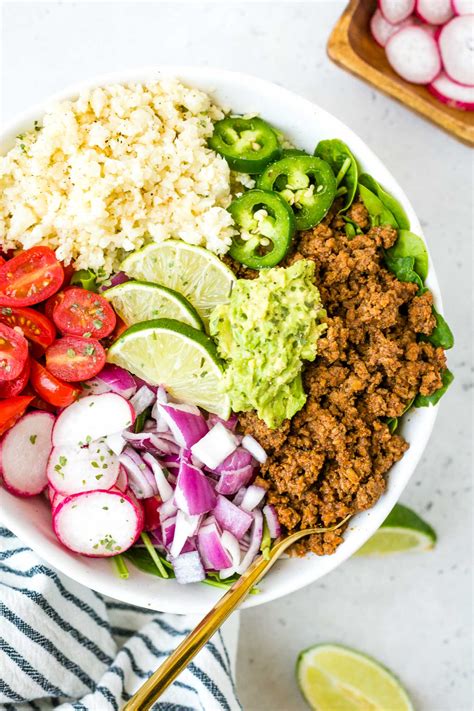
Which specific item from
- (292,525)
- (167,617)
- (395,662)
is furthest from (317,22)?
(395,662)

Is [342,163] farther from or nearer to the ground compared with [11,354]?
farther from the ground

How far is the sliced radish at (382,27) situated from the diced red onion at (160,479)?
68.0 inches

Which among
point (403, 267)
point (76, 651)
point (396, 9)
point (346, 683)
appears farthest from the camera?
point (346, 683)

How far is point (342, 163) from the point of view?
2357 millimetres

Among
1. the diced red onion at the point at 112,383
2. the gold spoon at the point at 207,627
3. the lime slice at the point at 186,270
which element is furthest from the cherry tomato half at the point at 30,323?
the gold spoon at the point at 207,627

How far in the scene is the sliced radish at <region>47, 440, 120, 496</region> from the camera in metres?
2.22

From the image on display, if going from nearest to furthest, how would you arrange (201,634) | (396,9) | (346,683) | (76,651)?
1. (201,634)
2. (76,651)
3. (396,9)
4. (346,683)

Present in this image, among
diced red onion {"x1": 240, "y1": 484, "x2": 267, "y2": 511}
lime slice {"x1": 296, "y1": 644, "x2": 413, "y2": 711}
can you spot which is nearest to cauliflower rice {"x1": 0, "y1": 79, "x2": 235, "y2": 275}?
diced red onion {"x1": 240, "y1": 484, "x2": 267, "y2": 511}

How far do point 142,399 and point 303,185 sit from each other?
81 centimetres

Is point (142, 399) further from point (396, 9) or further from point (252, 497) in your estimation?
point (396, 9)

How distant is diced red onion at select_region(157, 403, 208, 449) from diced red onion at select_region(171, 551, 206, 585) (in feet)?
1.08

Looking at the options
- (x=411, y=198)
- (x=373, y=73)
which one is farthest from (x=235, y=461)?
(x=373, y=73)

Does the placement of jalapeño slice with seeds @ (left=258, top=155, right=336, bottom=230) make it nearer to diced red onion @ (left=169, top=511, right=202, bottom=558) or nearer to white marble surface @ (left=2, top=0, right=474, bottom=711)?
→ white marble surface @ (left=2, top=0, right=474, bottom=711)

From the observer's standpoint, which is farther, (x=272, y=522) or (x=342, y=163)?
(x=342, y=163)
